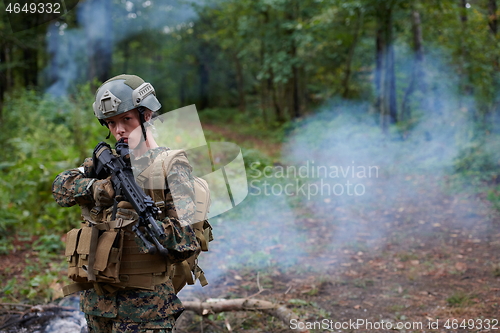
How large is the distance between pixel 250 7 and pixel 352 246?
13236mm

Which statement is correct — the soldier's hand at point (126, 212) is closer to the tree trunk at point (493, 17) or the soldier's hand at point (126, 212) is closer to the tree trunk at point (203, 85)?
the tree trunk at point (493, 17)

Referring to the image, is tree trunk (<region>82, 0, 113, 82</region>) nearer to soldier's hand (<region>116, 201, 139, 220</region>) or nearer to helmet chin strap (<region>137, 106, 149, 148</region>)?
helmet chin strap (<region>137, 106, 149, 148</region>)

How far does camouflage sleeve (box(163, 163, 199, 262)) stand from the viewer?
6.72 feet

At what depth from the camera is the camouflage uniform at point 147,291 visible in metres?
2.10

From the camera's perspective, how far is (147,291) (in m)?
2.25

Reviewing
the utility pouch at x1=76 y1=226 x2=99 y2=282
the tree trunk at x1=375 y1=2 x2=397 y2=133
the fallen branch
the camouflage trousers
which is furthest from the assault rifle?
the tree trunk at x1=375 y1=2 x2=397 y2=133

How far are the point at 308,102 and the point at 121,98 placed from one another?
20.9 m

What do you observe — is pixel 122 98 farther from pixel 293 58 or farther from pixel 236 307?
pixel 293 58

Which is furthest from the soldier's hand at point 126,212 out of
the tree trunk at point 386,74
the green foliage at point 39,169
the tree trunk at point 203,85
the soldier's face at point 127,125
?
the tree trunk at point 203,85

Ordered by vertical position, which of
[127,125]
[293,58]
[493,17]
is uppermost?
Answer: [493,17]

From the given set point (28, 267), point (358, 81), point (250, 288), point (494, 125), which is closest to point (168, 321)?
point (250, 288)

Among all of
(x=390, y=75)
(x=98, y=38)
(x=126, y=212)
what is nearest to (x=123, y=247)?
(x=126, y=212)

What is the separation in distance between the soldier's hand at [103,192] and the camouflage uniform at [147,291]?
64 mm

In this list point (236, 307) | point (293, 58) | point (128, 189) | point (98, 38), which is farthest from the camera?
point (293, 58)
